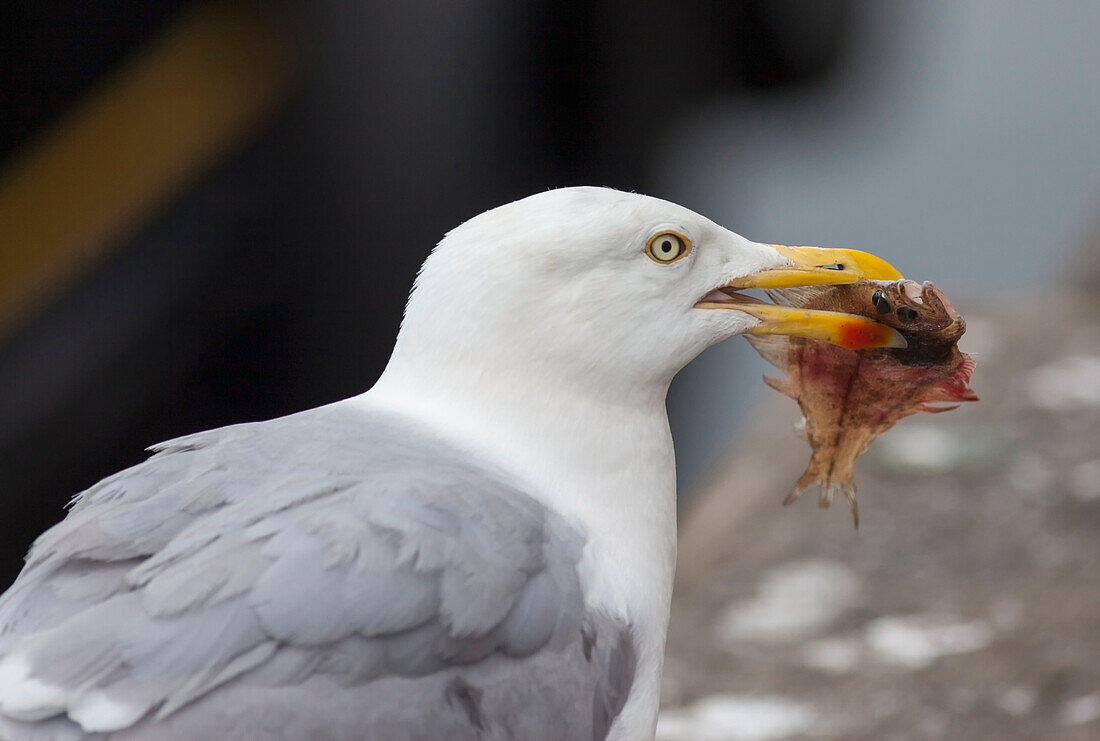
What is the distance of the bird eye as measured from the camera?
1467mm

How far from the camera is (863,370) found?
1.64 metres

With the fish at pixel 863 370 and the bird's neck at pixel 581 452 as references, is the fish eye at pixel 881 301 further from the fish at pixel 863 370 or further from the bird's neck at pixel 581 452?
the bird's neck at pixel 581 452

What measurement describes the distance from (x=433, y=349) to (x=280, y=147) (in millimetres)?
2159

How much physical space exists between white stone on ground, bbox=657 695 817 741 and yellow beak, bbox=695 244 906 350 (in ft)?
2.59

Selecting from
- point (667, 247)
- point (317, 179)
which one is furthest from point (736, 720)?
point (317, 179)

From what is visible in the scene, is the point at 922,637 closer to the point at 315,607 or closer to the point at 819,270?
the point at 819,270

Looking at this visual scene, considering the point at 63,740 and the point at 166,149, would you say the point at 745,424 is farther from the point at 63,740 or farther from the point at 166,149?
the point at 63,740

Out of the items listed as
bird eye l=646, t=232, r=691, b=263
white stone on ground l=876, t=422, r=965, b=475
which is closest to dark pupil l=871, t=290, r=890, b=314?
bird eye l=646, t=232, r=691, b=263

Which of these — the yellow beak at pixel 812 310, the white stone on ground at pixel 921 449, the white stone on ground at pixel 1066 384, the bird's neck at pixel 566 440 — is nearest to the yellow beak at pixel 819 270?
the yellow beak at pixel 812 310

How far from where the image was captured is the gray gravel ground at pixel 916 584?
83.0 inches

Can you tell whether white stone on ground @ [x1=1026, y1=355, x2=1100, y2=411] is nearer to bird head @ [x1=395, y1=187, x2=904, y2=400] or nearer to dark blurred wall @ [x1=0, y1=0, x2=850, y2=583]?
dark blurred wall @ [x1=0, y1=0, x2=850, y2=583]

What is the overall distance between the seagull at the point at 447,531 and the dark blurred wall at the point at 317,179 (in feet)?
6.56

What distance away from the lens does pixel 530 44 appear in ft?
12.0

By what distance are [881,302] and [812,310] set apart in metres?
0.08
